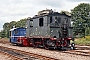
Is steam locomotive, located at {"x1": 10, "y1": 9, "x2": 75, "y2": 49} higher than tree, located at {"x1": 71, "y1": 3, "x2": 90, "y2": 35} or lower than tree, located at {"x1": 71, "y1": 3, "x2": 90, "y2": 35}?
lower

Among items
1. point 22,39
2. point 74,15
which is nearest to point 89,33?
point 74,15

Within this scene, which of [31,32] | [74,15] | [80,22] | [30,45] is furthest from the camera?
[74,15]

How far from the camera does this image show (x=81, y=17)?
6931 centimetres

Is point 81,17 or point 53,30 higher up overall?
point 81,17

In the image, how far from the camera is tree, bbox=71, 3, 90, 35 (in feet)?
216

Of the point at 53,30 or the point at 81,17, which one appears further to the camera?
the point at 81,17

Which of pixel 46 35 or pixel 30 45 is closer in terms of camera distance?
pixel 46 35

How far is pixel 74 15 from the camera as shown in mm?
72188

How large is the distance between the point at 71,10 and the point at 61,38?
54.7 metres

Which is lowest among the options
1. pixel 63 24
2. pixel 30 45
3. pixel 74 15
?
pixel 30 45

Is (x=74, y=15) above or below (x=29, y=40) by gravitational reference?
above

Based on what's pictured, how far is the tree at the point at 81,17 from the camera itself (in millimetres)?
65925

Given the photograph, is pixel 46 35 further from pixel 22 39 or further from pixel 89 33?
pixel 89 33

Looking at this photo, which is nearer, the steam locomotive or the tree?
the steam locomotive
